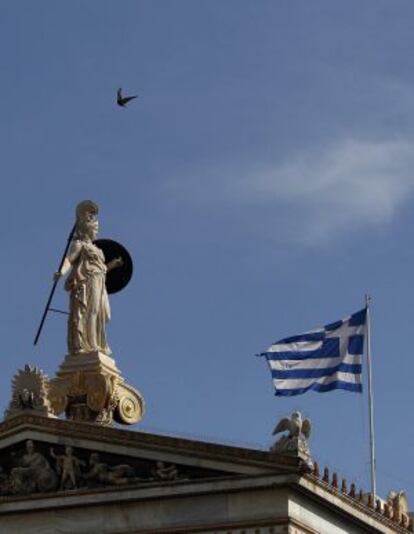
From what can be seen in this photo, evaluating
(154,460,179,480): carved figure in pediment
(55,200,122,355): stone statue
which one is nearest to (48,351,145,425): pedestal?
(55,200,122,355): stone statue

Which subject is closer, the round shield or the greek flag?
the greek flag

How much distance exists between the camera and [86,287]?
2965 inches

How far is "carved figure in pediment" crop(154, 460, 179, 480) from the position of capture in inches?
2717

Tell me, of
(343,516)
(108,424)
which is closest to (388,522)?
(343,516)

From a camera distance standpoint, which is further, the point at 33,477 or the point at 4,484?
the point at 4,484

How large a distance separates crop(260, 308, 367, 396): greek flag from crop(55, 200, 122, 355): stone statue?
5009 mm

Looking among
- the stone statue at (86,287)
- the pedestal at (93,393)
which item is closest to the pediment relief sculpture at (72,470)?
the pedestal at (93,393)

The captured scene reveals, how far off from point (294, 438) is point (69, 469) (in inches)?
270

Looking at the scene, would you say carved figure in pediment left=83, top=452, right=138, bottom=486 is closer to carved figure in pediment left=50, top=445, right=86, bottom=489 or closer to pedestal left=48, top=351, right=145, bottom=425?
carved figure in pediment left=50, top=445, right=86, bottom=489

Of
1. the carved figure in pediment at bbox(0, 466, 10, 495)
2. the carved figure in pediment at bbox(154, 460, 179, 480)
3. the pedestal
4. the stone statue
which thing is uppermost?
the stone statue

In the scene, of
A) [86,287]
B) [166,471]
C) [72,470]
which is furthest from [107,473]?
[86,287]

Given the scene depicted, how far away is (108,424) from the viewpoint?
72062 millimetres

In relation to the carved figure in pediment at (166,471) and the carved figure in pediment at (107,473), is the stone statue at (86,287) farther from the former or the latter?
the carved figure in pediment at (166,471)

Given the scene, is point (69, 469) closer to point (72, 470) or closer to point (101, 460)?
point (72, 470)
